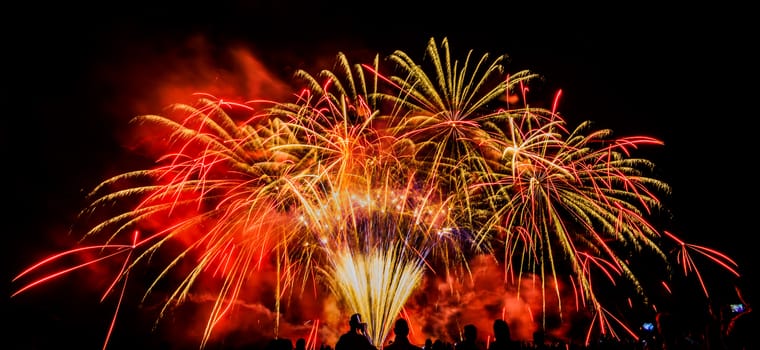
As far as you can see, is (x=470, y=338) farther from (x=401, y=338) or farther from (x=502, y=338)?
(x=401, y=338)

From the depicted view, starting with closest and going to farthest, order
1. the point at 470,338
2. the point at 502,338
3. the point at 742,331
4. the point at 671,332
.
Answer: the point at 502,338 → the point at 470,338 → the point at 671,332 → the point at 742,331

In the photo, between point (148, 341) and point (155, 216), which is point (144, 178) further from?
point (148, 341)

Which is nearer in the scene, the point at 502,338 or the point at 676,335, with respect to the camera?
the point at 502,338

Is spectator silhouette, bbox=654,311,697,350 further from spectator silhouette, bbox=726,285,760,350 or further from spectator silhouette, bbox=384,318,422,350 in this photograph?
spectator silhouette, bbox=384,318,422,350

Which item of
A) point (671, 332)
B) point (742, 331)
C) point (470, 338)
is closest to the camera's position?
point (470, 338)

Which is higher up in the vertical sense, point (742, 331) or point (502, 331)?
point (502, 331)

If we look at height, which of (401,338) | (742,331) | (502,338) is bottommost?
(742,331)

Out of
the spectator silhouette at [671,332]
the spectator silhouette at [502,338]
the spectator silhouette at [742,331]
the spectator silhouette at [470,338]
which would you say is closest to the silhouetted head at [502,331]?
the spectator silhouette at [502,338]

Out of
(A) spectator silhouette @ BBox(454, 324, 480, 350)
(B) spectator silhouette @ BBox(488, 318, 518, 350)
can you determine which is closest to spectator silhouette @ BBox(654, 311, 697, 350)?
(B) spectator silhouette @ BBox(488, 318, 518, 350)

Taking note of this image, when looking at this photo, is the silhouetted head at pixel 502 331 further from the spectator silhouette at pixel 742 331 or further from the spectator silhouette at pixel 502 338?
the spectator silhouette at pixel 742 331

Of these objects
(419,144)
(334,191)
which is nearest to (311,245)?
(334,191)

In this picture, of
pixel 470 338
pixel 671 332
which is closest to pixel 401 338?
pixel 470 338
